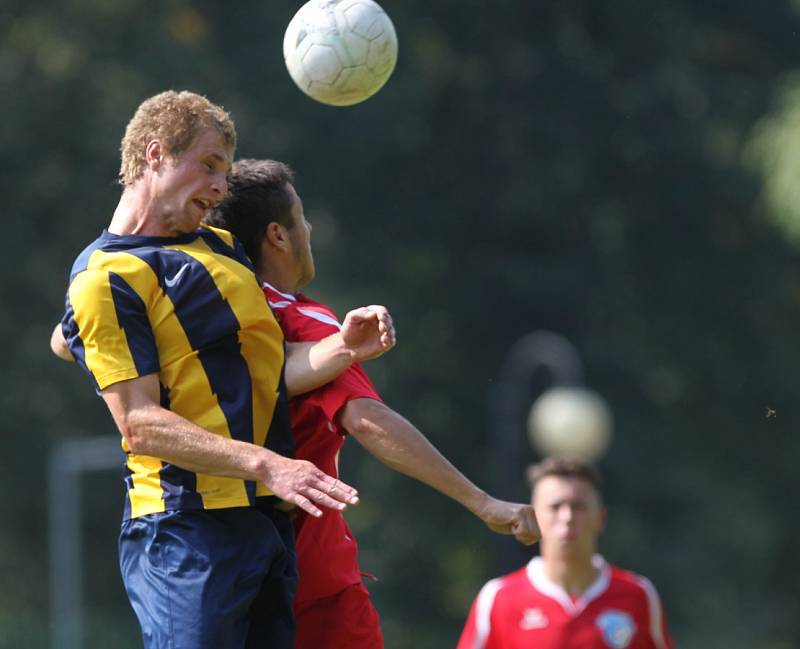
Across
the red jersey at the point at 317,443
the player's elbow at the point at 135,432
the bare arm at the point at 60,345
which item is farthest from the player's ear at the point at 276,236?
the player's elbow at the point at 135,432

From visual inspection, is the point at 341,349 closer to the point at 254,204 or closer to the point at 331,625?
the point at 254,204

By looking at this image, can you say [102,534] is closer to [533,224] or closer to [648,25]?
[533,224]

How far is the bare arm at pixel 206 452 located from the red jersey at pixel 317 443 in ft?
1.77

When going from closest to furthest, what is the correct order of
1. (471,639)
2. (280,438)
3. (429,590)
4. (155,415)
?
1. (155,415)
2. (280,438)
3. (471,639)
4. (429,590)

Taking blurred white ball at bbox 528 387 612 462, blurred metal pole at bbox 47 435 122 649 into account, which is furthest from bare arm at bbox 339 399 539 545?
blurred metal pole at bbox 47 435 122 649

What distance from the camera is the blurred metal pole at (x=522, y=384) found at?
2612 cm

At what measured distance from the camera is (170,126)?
18.0 ft

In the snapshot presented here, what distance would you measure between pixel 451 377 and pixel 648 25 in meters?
7.21

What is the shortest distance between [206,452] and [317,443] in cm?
75

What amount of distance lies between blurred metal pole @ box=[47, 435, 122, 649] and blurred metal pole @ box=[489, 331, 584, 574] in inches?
233

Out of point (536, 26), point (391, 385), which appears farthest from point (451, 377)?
point (536, 26)

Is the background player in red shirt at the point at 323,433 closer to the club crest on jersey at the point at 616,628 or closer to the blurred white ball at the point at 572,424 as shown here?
the club crest on jersey at the point at 616,628

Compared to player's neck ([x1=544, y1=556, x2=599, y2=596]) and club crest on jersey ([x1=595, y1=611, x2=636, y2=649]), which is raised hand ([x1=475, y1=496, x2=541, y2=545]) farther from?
player's neck ([x1=544, y1=556, x2=599, y2=596])

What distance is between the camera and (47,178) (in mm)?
27969
